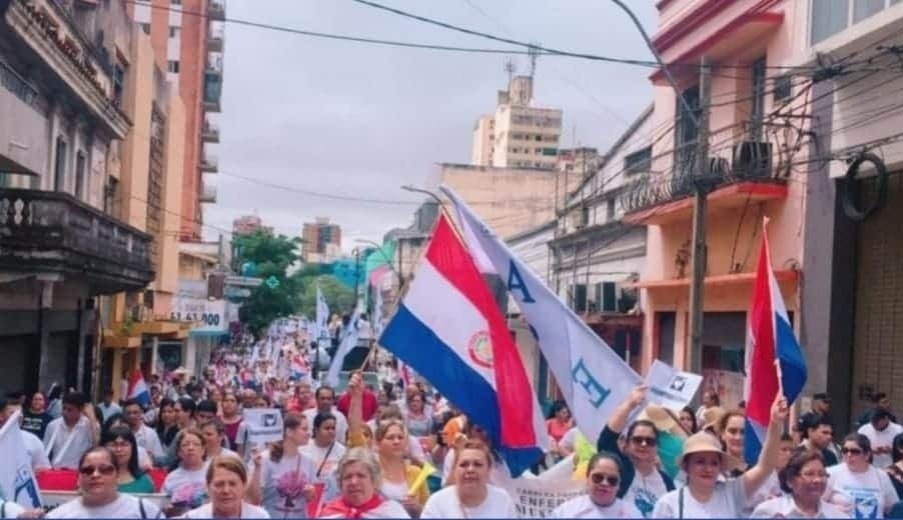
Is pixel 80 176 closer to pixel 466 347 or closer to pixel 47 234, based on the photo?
pixel 47 234

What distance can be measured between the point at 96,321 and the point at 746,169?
13.7 meters

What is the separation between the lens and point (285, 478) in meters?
7.98

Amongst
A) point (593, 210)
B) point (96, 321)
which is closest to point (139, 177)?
point (96, 321)

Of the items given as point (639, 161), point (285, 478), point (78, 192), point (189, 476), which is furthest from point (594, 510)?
point (639, 161)

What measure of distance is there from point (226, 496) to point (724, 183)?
14695mm

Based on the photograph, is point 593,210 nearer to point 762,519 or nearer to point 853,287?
point 853,287

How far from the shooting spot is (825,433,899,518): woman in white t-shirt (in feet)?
27.1

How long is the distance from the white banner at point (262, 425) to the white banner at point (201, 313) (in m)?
27.4

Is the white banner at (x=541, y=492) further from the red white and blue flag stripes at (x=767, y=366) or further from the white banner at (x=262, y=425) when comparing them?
the white banner at (x=262, y=425)

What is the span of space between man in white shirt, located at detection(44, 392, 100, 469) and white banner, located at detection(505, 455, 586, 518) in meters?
4.41

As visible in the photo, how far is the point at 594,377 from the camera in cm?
798

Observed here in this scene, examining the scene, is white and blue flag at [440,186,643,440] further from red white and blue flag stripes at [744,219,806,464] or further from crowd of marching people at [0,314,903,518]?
red white and blue flag stripes at [744,219,806,464]

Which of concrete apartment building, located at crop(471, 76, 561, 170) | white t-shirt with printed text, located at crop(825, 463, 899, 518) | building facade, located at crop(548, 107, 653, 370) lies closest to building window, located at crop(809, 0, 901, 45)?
building facade, located at crop(548, 107, 653, 370)

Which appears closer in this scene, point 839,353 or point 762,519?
point 762,519
